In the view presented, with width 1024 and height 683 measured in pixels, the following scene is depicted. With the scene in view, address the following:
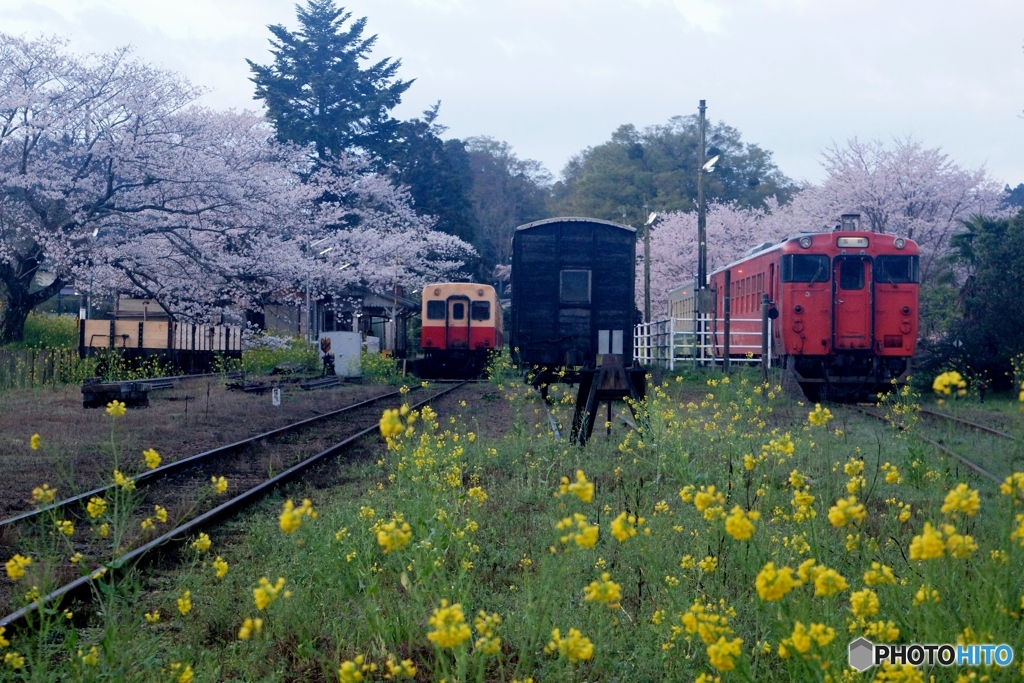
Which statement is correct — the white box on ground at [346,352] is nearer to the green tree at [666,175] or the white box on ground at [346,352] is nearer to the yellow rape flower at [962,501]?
the yellow rape flower at [962,501]

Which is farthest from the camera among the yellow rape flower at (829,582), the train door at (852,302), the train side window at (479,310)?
the train side window at (479,310)

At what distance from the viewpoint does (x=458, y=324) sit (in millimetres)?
30141

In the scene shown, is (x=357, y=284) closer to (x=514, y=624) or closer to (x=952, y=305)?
(x=952, y=305)

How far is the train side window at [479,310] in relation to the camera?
30234mm

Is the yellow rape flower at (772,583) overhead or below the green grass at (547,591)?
overhead

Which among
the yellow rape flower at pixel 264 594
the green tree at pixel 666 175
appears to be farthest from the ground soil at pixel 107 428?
the green tree at pixel 666 175

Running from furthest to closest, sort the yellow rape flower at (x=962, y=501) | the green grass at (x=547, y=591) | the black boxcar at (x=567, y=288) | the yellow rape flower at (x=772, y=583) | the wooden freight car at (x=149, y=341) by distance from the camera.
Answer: the wooden freight car at (x=149, y=341) → the black boxcar at (x=567, y=288) → the green grass at (x=547, y=591) → the yellow rape flower at (x=962, y=501) → the yellow rape flower at (x=772, y=583)

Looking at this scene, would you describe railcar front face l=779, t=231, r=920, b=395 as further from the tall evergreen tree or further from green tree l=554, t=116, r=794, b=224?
green tree l=554, t=116, r=794, b=224

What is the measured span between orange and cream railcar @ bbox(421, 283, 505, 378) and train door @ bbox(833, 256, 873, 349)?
14.7m

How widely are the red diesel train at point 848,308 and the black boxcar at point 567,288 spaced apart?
296 cm

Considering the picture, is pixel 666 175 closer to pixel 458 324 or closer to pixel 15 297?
pixel 458 324

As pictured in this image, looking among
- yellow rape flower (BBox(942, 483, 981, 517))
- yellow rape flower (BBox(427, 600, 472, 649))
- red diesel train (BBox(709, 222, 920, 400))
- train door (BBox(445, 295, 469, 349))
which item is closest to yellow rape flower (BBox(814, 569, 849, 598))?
yellow rape flower (BBox(942, 483, 981, 517))

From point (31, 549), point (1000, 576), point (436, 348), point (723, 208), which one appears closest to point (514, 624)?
point (1000, 576)

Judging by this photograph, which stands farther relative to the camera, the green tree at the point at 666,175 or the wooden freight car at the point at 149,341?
the green tree at the point at 666,175
